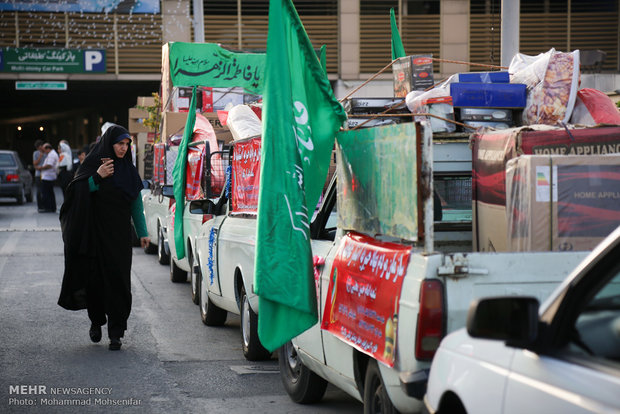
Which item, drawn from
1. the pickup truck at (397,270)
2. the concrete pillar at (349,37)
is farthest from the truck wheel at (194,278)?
the concrete pillar at (349,37)

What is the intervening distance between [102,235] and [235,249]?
125cm

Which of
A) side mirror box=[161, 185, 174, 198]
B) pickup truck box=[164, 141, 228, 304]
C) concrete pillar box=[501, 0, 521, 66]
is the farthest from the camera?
concrete pillar box=[501, 0, 521, 66]

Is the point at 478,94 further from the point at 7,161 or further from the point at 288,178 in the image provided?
the point at 7,161

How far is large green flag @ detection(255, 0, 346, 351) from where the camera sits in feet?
16.9

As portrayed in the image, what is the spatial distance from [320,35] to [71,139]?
100 feet

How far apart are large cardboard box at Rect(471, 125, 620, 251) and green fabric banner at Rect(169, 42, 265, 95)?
1025 cm

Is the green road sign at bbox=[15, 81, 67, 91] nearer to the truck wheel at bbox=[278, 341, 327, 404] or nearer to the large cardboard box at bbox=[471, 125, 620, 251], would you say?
the truck wheel at bbox=[278, 341, 327, 404]

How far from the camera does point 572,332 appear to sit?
8.80 feet

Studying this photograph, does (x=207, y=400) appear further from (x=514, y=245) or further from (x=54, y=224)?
(x=54, y=224)

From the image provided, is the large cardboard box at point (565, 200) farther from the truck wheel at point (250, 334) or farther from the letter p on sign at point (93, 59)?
the letter p on sign at point (93, 59)

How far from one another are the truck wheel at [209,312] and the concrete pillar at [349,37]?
76.2ft

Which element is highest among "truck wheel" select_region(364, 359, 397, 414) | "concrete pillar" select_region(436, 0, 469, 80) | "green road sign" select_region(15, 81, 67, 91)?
"concrete pillar" select_region(436, 0, 469, 80)

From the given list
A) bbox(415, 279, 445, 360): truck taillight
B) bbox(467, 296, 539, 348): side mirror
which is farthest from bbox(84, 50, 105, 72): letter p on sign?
bbox(467, 296, 539, 348): side mirror

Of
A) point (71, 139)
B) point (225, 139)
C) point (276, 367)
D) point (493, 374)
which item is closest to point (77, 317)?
point (276, 367)
